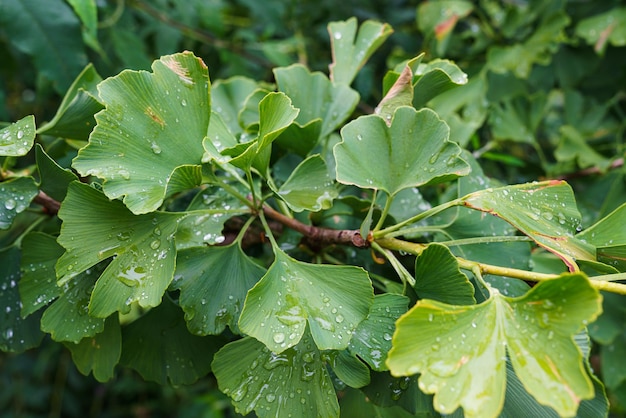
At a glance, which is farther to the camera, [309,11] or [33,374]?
[33,374]

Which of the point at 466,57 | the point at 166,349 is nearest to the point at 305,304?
the point at 166,349

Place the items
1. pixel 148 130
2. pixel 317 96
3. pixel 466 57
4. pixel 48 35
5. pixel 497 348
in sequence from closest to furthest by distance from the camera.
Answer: pixel 497 348, pixel 148 130, pixel 317 96, pixel 48 35, pixel 466 57

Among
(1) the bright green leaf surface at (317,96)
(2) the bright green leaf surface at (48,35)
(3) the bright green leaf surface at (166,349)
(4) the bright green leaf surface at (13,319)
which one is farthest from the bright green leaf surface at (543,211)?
(2) the bright green leaf surface at (48,35)

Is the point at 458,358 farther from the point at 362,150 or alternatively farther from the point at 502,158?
the point at 502,158

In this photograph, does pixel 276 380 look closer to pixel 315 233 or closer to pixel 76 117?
pixel 315 233

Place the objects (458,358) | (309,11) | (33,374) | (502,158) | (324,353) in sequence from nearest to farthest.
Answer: (458,358) < (324,353) < (502,158) < (309,11) < (33,374)

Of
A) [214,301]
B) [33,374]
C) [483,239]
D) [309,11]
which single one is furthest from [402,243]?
[33,374]

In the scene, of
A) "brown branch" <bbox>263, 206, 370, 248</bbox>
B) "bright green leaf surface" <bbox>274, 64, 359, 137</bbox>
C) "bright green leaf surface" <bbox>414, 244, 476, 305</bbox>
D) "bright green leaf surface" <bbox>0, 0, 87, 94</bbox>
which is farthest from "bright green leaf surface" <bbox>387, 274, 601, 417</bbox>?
"bright green leaf surface" <bbox>0, 0, 87, 94</bbox>
